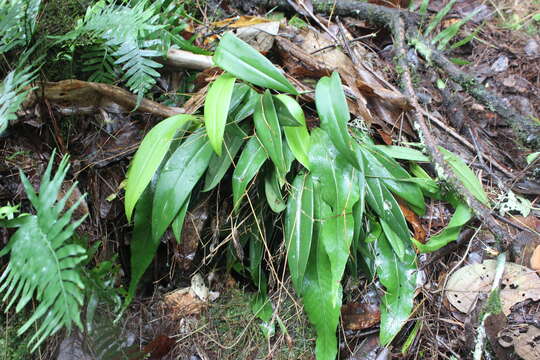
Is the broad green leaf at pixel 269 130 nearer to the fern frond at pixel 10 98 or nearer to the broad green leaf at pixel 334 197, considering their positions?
the broad green leaf at pixel 334 197

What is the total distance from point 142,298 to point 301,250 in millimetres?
655

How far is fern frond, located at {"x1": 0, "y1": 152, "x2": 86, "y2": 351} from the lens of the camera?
1.09 m

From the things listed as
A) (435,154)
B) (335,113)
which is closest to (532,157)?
(435,154)

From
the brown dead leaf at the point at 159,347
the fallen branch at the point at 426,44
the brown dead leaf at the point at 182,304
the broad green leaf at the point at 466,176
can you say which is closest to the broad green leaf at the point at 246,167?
the brown dead leaf at the point at 182,304

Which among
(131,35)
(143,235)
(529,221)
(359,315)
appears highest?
(131,35)

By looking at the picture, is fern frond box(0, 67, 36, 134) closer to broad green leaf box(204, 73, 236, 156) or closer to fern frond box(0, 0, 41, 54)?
fern frond box(0, 0, 41, 54)

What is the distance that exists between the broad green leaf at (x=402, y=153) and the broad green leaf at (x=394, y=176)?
0.07 meters

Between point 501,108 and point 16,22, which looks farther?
point 501,108

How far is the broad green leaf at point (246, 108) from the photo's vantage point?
5.34 ft

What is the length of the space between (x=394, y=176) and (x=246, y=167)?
0.58 meters

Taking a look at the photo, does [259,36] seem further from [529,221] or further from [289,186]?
[529,221]

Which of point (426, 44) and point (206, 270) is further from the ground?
point (426, 44)

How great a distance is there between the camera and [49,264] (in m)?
1.13

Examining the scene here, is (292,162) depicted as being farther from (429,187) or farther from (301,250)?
(429,187)
